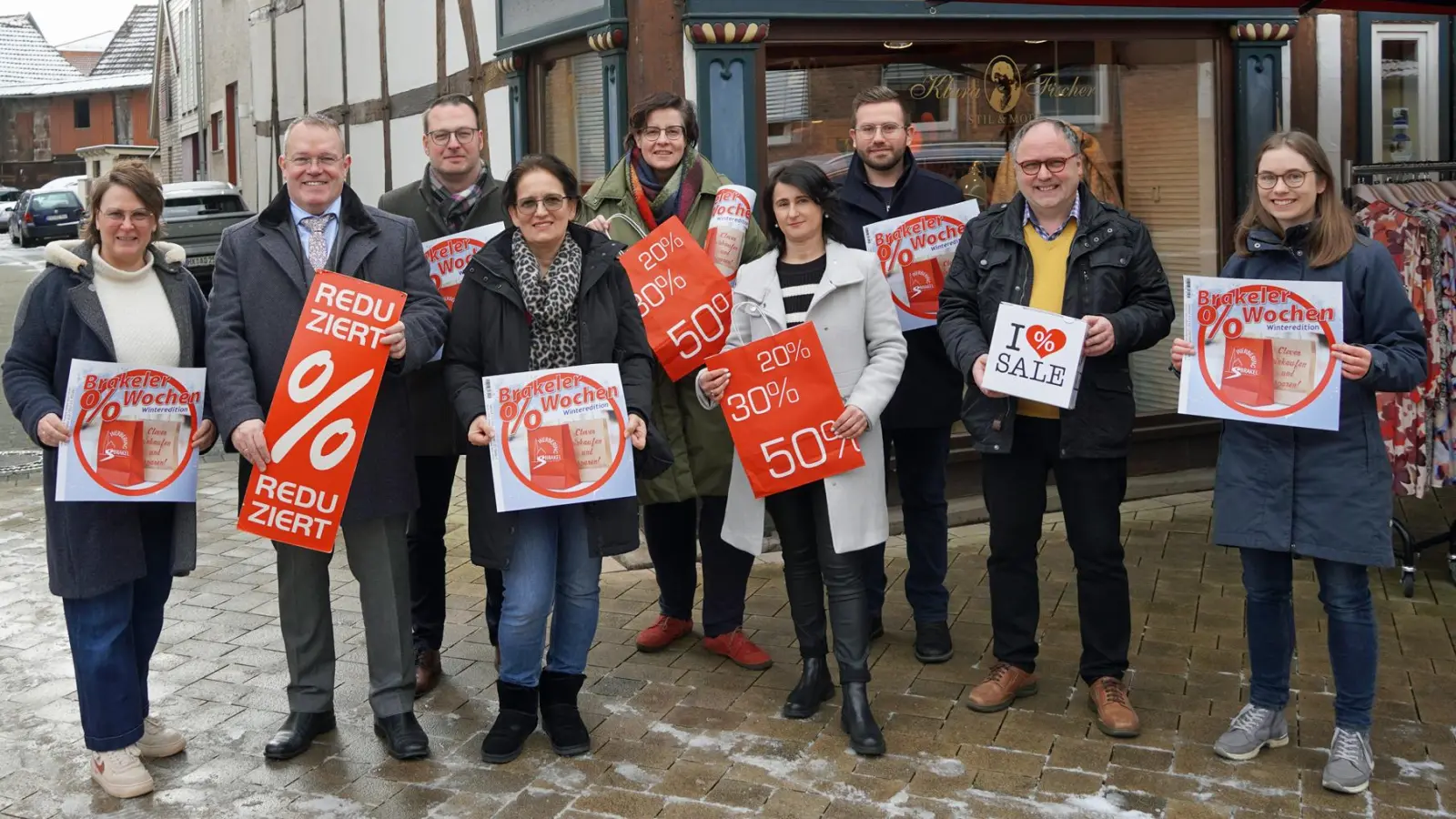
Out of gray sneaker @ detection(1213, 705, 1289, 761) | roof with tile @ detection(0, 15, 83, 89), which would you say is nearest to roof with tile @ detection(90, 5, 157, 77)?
roof with tile @ detection(0, 15, 83, 89)

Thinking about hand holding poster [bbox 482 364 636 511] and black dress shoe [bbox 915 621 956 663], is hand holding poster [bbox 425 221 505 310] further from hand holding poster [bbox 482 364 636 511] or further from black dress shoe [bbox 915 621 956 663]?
black dress shoe [bbox 915 621 956 663]

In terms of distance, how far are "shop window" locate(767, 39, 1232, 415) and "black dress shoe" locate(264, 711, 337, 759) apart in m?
3.56

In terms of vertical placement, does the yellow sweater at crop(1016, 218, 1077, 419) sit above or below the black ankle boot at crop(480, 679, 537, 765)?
above

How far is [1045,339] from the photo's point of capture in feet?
14.8

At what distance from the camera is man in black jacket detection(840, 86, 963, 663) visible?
211 inches

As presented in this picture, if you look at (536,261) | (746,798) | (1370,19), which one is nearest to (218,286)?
(536,261)

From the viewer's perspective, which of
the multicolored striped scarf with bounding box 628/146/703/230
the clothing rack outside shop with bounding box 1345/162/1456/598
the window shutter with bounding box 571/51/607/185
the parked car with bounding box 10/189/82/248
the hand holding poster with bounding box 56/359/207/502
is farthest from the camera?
the parked car with bounding box 10/189/82/248

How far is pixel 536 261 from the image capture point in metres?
A: 4.51

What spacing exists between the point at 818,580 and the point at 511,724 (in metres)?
1.08

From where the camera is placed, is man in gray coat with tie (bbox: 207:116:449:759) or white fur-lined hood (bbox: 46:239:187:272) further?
man in gray coat with tie (bbox: 207:116:449:759)

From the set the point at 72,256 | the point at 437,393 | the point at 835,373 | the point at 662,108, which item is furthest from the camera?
the point at 662,108

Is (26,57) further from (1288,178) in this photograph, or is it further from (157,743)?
(1288,178)

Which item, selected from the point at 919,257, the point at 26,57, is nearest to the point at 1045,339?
the point at 919,257

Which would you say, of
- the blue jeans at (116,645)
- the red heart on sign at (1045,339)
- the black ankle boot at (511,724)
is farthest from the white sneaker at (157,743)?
the red heart on sign at (1045,339)
